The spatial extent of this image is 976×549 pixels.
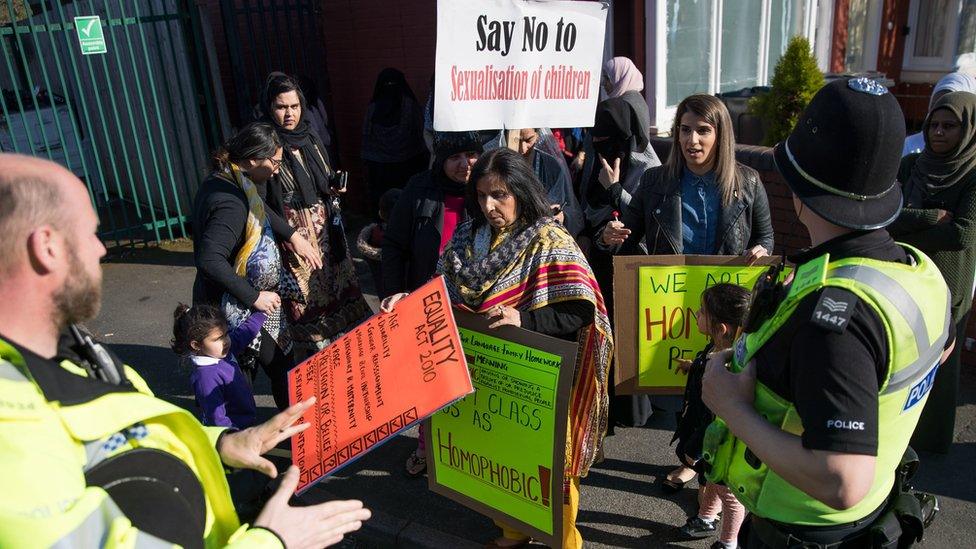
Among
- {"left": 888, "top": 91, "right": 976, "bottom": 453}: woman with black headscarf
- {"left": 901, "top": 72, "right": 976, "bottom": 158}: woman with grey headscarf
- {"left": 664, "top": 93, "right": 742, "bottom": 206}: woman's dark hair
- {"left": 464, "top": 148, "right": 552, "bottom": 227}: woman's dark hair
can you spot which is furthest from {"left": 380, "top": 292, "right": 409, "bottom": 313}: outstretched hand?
{"left": 901, "top": 72, "right": 976, "bottom": 158}: woman with grey headscarf

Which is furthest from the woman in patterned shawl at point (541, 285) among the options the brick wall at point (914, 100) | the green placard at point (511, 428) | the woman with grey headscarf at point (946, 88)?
the brick wall at point (914, 100)

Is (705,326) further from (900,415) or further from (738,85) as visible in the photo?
(738,85)

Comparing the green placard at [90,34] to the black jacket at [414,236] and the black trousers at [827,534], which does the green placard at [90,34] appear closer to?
the black jacket at [414,236]

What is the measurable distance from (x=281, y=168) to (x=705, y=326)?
2586mm

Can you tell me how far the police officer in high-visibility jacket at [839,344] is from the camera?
1.61 meters

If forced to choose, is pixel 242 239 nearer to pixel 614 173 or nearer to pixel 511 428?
pixel 511 428

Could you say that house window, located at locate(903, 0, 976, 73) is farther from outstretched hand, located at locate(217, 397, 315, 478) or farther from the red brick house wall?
outstretched hand, located at locate(217, 397, 315, 478)

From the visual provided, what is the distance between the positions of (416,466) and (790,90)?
4445 mm

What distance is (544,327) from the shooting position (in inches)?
119

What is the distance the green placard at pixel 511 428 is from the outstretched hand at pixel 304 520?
115cm

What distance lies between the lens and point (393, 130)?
314 inches

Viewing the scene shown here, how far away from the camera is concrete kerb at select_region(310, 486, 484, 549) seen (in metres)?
3.61

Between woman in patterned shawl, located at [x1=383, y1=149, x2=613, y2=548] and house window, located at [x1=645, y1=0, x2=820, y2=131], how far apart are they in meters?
4.61

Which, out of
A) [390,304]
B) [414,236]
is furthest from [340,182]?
[390,304]
